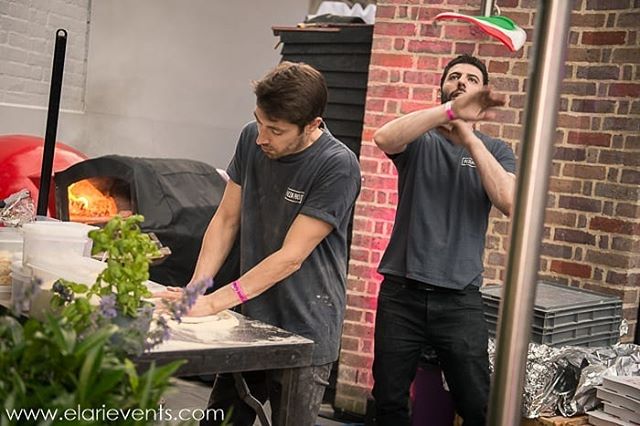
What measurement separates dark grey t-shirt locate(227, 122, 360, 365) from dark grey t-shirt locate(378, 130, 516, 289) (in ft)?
2.00

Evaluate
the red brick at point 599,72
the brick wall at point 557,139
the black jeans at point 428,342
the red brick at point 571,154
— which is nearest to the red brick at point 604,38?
the brick wall at point 557,139

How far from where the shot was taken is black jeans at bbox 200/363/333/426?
2.70 meters

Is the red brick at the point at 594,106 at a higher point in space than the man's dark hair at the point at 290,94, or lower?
higher

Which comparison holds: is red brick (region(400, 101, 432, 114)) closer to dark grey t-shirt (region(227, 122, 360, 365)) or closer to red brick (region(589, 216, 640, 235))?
red brick (region(589, 216, 640, 235))

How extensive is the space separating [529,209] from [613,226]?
3771 mm

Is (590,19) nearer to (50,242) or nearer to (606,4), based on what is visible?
(606,4)

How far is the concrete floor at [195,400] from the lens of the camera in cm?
502

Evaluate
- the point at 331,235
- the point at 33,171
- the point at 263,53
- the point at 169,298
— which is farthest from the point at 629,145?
the point at 263,53

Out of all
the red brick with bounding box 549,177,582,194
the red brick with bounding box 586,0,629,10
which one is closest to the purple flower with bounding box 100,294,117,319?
the red brick with bounding box 549,177,582,194

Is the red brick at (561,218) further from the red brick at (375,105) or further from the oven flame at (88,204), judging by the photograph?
the oven flame at (88,204)

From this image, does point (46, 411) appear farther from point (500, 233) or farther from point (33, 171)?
point (33, 171)

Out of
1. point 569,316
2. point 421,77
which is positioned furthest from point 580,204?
point 421,77

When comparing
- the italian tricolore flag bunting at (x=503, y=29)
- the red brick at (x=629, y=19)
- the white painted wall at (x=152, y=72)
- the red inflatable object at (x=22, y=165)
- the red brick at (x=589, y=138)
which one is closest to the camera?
the italian tricolore flag bunting at (x=503, y=29)

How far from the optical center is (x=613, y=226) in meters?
4.57
